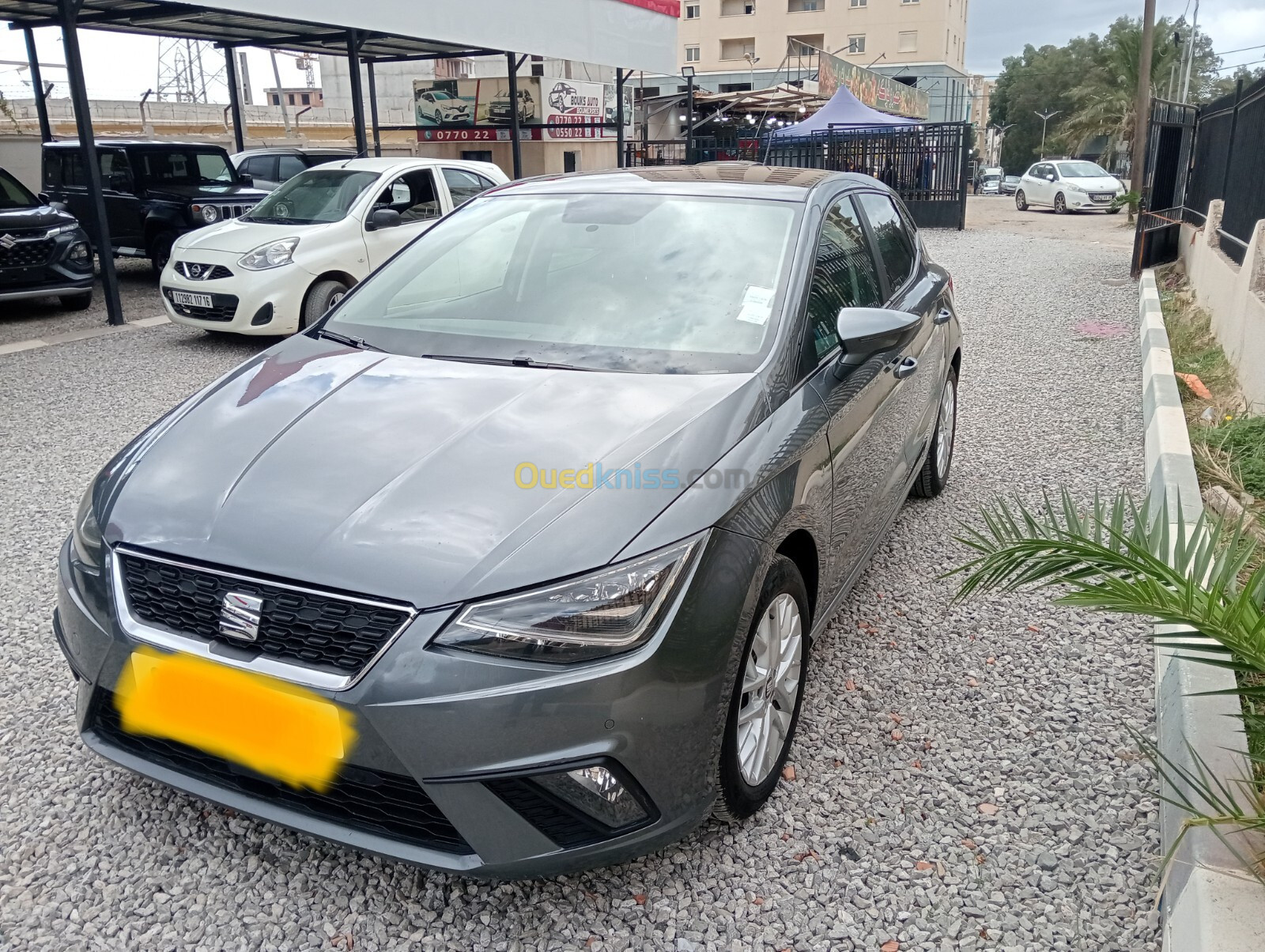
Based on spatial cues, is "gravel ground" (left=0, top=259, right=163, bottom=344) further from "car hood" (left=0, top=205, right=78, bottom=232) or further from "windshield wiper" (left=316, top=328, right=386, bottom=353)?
"windshield wiper" (left=316, top=328, right=386, bottom=353)

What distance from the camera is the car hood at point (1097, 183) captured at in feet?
83.1

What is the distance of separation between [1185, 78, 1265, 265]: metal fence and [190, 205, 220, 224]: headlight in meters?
10.7

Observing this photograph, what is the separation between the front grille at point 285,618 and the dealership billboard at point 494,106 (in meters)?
25.0

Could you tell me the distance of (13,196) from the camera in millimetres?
9945

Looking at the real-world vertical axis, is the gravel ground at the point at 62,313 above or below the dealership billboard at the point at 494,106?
below

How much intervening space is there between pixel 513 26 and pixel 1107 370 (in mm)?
10282

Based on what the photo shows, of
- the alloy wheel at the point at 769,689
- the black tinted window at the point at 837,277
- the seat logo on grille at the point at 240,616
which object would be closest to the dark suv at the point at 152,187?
the black tinted window at the point at 837,277

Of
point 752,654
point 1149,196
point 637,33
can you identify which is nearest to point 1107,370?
point 752,654

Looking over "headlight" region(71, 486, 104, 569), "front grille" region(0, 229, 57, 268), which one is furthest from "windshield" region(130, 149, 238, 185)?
"headlight" region(71, 486, 104, 569)

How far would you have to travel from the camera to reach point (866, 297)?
12.0 ft

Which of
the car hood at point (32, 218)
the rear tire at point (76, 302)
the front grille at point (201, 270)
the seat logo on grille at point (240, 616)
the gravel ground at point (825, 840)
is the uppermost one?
the car hood at point (32, 218)

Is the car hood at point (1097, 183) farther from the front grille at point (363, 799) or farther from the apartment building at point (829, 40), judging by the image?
the apartment building at point (829, 40)

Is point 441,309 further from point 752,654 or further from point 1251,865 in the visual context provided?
point 1251,865

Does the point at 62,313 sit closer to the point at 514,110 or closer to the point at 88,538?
the point at 514,110
